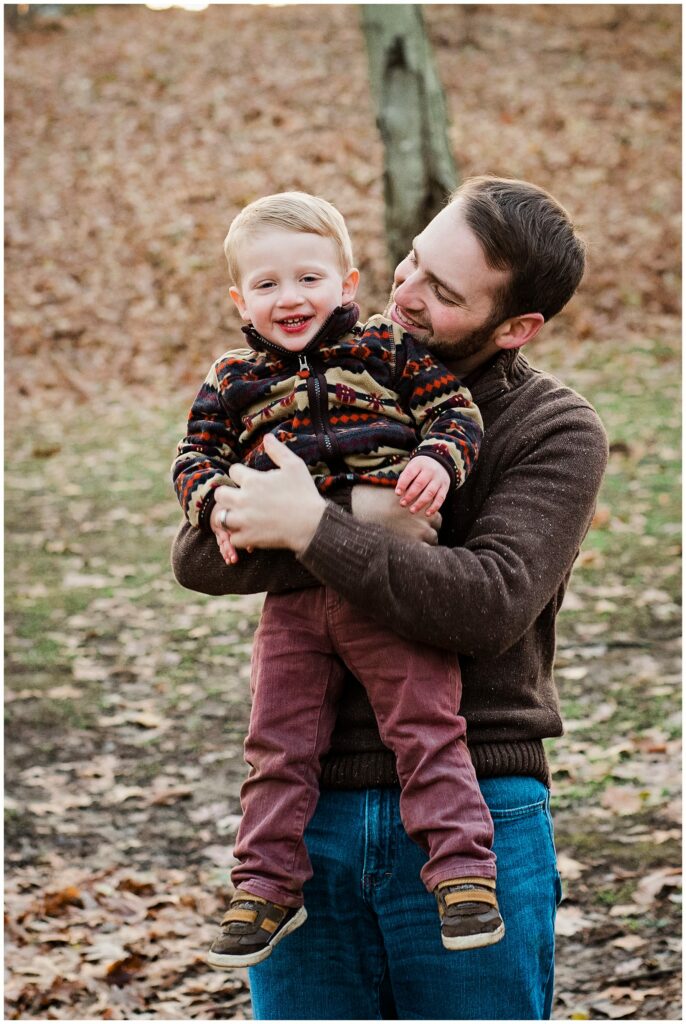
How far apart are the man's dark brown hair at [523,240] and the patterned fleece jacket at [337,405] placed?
22 cm

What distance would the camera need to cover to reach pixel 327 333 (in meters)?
2.58

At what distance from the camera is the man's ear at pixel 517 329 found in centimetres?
249

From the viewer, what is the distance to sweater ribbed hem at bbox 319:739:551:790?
240 cm

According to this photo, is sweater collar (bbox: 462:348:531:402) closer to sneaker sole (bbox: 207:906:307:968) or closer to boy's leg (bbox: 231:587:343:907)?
boy's leg (bbox: 231:587:343:907)

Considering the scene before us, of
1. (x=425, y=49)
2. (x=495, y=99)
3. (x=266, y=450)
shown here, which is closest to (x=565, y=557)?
(x=266, y=450)

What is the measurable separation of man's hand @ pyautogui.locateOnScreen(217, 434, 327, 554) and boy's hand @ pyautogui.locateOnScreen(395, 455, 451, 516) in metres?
0.16

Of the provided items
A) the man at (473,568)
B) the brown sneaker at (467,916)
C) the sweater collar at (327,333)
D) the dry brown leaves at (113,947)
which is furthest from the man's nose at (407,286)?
the dry brown leaves at (113,947)

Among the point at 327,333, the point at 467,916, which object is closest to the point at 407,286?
the point at 327,333

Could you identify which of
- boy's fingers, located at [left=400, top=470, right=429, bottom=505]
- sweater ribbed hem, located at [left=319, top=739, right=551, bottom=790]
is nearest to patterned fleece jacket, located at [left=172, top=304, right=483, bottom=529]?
boy's fingers, located at [left=400, top=470, right=429, bottom=505]

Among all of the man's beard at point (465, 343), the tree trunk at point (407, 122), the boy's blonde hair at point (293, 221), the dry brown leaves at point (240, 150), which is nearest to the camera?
the man's beard at point (465, 343)

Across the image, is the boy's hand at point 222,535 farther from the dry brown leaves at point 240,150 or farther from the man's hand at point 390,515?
the dry brown leaves at point 240,150

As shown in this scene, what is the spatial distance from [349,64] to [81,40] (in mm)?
5070

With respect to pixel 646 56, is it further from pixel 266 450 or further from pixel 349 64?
pixel 266 450

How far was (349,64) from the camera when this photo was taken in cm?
1966
